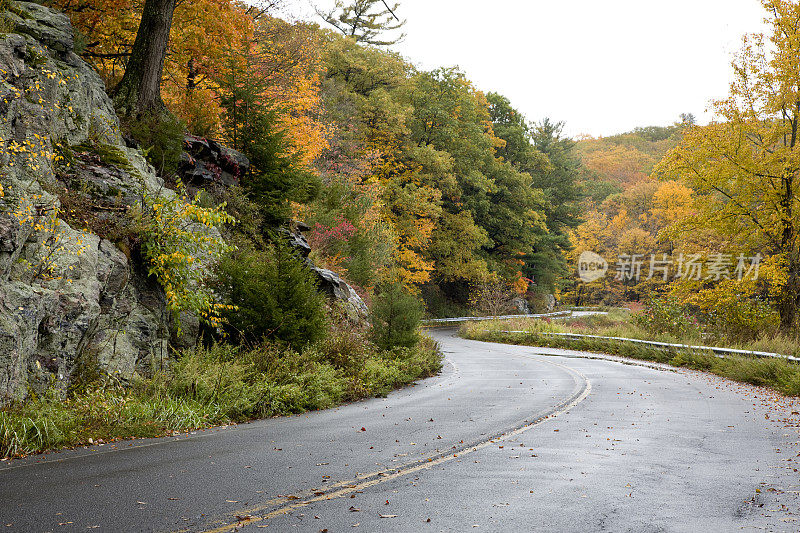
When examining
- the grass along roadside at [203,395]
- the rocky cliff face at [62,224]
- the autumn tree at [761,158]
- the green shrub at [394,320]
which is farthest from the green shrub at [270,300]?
the autumn tree at [761,158]

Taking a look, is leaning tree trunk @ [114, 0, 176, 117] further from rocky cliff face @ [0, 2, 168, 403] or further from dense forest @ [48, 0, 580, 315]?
rocky cliff face @ [0, 2, 168, 403]

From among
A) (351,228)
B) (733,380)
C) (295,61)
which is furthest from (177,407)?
(295,61)

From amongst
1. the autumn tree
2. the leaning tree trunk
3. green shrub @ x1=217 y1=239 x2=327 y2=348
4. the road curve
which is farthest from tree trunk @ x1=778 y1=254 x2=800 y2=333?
the leaning tree trunk

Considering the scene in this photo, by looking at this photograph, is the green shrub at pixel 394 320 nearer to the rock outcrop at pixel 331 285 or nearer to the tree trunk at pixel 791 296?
the rock outcrop at pixel 331 285

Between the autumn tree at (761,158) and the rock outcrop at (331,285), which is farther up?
the autumn tree at (761,158)

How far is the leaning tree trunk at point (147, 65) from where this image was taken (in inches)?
599

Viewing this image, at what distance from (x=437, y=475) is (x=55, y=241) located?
6601 mm

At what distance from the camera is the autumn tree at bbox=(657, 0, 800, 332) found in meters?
22.6

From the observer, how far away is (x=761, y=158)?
74.7 feet

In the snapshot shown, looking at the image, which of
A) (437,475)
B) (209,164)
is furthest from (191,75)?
(437,475)

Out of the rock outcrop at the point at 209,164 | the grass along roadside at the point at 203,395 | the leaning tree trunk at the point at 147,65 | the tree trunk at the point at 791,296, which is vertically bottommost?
the grass along roadside at the point at 203,395

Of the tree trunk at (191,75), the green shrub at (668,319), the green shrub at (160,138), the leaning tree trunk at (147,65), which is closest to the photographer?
the green shrub at (160,138)

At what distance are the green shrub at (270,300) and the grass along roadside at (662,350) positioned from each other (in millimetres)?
11109

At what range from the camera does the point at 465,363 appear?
21.4m
